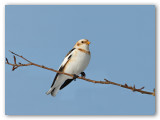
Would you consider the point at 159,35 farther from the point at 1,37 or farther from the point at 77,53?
the point at 1,37

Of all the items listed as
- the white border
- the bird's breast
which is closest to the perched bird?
the bird's breast

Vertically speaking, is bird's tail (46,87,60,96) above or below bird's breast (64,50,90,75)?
below

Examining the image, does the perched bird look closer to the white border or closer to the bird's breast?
the bird's breast

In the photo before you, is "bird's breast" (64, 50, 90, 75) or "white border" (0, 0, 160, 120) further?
"bird's breast" (64, 50, 90, 75)

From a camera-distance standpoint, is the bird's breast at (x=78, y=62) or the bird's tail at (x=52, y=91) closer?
the bird's tail at (x=52, y=91)

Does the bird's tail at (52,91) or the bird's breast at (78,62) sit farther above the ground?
the bird's breast at (78,62)
